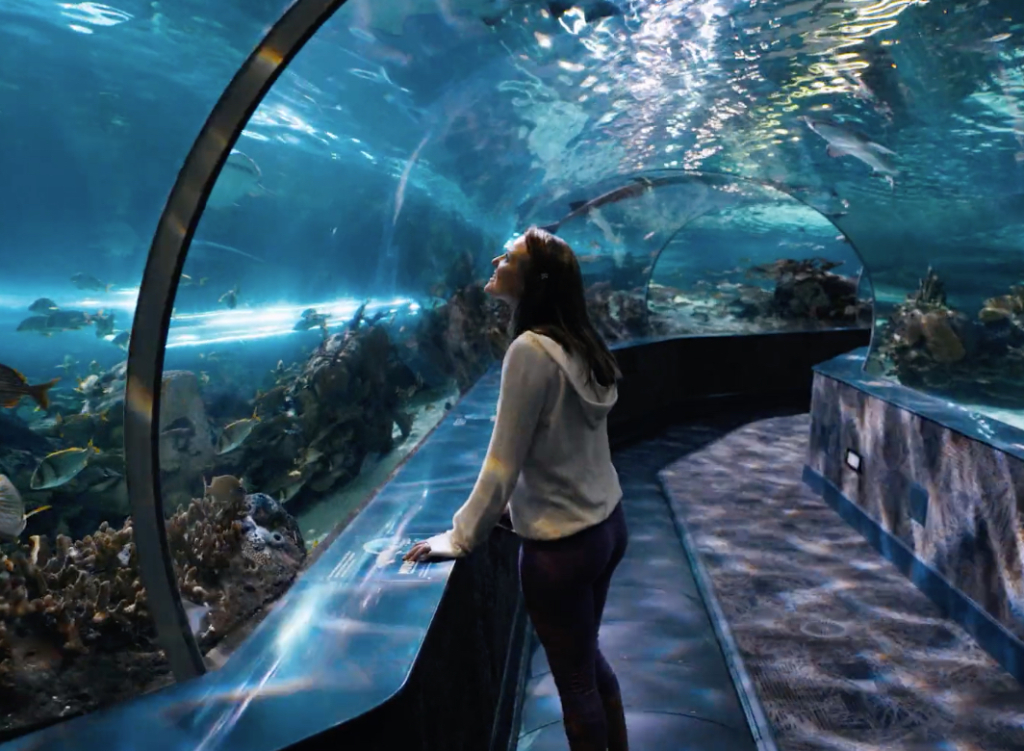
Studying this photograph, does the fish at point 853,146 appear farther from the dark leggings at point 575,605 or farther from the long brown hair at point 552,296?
the dark leggings at point 575,605

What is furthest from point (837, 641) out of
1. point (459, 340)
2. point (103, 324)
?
point (103, 324)

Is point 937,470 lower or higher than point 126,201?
lower

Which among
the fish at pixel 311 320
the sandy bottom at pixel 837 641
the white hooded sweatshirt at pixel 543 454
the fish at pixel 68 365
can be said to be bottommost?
the sandy bottom at pixel 837 641

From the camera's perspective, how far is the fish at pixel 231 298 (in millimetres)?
6008

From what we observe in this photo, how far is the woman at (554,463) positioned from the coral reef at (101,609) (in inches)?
51.0

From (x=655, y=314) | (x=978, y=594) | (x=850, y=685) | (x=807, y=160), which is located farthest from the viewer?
(x=655, y=314)

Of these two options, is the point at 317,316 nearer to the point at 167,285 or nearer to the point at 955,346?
the point at 167,285

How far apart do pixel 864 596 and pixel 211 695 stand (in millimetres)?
4269

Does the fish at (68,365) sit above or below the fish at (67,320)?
below

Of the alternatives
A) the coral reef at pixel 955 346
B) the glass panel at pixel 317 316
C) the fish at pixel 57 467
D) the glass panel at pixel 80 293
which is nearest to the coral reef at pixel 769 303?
the glass panel at pixel 317 316

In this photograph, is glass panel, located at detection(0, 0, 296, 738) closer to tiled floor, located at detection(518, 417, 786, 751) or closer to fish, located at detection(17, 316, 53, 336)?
fish, located at detection(17, 316, 53, 336)

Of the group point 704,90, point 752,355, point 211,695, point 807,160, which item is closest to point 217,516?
point 211,695

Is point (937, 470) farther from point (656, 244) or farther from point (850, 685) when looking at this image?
point (656, 244)

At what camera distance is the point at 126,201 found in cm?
1280
